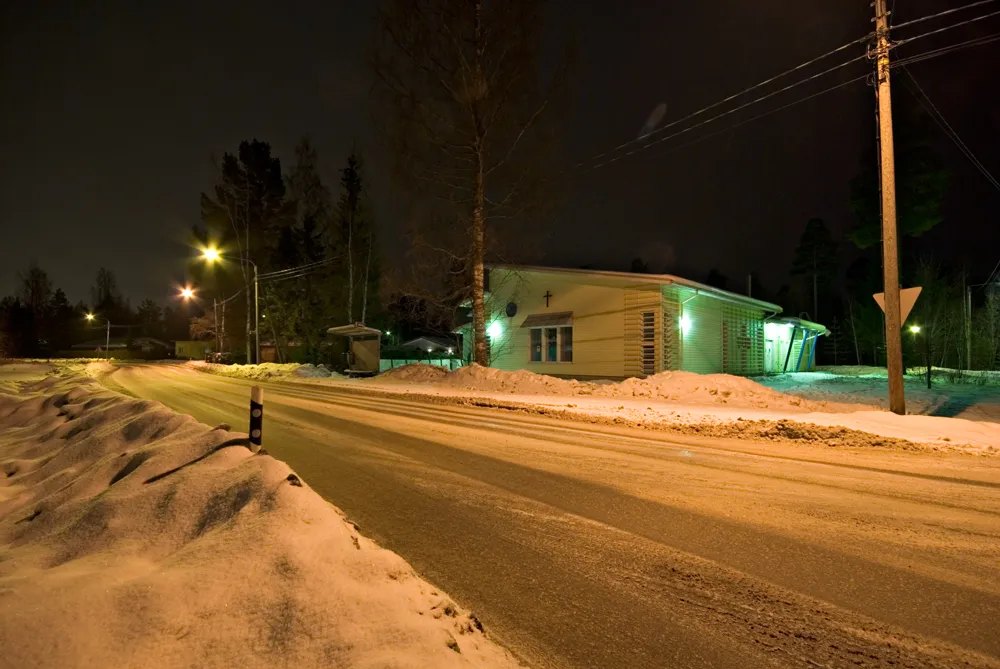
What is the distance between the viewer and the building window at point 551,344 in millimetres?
25281

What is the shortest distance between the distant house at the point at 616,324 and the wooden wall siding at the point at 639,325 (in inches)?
1.6

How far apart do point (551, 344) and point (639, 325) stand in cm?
535

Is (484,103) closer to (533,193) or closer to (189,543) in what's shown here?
(533,193)

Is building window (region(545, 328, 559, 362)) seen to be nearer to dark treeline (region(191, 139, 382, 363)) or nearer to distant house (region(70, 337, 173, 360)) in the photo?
dark treeline (region(191, 139, 382, 363))

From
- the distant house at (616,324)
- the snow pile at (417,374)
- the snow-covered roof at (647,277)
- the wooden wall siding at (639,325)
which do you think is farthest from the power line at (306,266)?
the wooden wall siding at (639,325)

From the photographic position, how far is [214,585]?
2.76 m

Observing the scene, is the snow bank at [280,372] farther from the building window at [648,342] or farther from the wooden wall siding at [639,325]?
the building window at [648,342]

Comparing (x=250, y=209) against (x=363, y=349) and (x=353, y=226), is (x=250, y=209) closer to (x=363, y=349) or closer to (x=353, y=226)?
(x=353, y=226)

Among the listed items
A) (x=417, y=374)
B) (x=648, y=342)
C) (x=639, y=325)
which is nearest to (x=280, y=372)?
(x=417, y=374)

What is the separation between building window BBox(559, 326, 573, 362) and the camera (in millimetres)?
24547

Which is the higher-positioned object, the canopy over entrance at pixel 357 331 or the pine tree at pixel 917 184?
the pine tree at pixel 917 184

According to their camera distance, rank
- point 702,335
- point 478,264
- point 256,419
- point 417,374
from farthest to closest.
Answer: point 417,374 < point 702,335 < point 478,264 < point 256,419

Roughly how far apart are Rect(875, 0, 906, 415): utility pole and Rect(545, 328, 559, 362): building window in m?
15.0

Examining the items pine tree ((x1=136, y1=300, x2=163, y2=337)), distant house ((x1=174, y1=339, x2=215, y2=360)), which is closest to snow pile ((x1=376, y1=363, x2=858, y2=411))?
distant house ((x1=174, y1=339, x2=215, y2=360))
